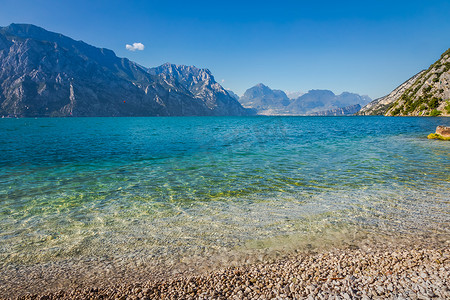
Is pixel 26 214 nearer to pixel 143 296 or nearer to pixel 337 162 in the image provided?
pixel 143 296

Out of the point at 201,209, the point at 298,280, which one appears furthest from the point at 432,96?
the point at 298,280

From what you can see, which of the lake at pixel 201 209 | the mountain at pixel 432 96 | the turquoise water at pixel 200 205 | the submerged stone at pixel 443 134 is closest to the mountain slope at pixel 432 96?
the mountain at pixel 432 96

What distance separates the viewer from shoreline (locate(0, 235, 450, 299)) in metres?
5.38

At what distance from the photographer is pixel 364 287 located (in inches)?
216

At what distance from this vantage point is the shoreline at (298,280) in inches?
212

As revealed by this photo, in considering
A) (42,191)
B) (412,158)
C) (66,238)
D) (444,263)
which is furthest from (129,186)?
(412,158)

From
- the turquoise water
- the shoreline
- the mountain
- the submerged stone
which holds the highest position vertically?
the mountain

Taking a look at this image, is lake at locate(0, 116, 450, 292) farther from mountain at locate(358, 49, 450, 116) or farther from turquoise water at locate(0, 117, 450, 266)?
mountain at locate(358, 49, 450, 116)

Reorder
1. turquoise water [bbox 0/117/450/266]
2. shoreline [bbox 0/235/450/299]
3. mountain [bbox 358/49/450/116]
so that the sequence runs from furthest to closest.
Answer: mountain [bbox 358/49/450/116]
turquoise water [bbox 0/117/450/266]
shoreline [bbox 0/235/450/299]

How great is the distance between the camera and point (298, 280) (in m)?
5.90

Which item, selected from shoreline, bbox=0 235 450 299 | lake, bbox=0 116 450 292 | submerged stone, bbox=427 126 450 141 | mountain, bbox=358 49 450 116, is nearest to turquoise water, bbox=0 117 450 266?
lake, bbox=0 116 450 292

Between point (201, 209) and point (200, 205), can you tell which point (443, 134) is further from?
point (201, 209)

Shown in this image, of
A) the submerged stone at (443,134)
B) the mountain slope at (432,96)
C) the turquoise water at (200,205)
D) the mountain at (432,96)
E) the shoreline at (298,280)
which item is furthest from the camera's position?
the mountain slope at (432,96)

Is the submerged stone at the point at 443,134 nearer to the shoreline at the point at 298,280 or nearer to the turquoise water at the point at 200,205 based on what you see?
the turquoise water at the point at 200,205
